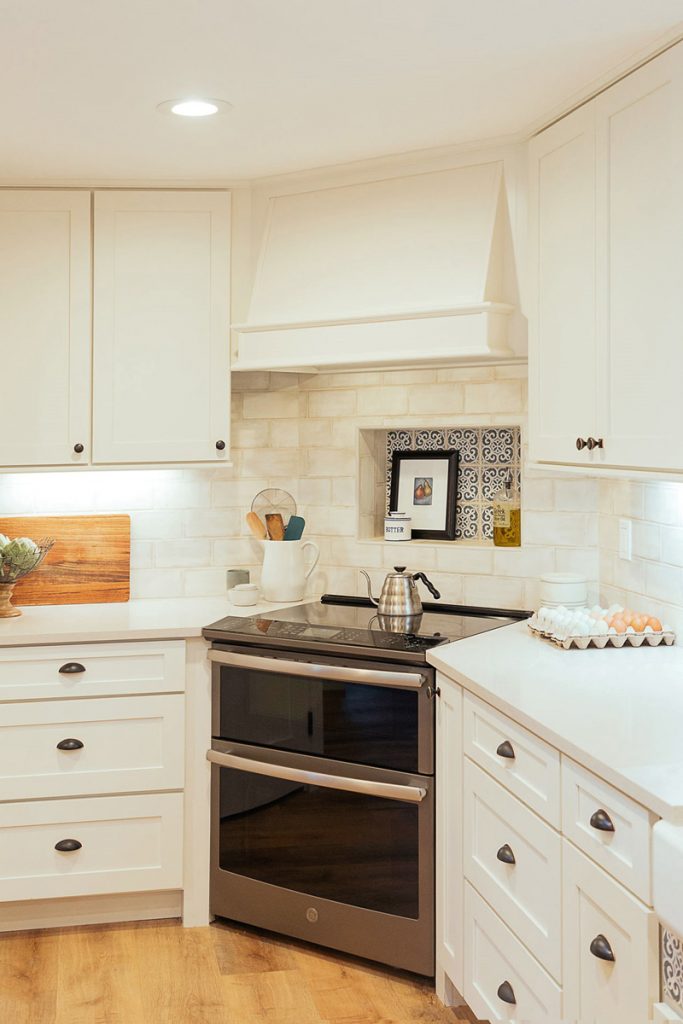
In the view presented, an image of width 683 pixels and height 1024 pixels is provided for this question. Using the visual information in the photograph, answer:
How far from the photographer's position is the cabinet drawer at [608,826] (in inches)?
63.7

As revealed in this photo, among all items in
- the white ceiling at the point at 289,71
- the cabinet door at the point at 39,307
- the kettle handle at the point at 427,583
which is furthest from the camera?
the cabinet door at the point at 39,307

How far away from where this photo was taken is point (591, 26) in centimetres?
215

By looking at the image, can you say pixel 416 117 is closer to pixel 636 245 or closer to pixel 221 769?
pixel 636 245

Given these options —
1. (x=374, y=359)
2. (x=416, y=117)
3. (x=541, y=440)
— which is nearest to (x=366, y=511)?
(x=374, y=359)

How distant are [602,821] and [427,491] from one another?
1.96 meters

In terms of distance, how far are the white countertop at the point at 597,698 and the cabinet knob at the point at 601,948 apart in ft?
0.99

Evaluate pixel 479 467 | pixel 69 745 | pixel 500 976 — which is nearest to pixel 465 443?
pixel 479 467

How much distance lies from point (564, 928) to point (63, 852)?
69.0 inches

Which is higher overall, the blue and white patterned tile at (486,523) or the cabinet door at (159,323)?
the cabinet door at (159,323)

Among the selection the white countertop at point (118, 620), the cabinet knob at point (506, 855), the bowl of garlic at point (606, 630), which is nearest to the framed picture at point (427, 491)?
the white countertop at point (118, 620)

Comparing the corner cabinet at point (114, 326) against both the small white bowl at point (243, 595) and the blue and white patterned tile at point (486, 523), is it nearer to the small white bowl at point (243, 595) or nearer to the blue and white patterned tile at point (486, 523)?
the small white bowl at point (243, 595)

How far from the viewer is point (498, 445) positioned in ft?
11.4

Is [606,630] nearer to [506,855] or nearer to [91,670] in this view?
[506,855]

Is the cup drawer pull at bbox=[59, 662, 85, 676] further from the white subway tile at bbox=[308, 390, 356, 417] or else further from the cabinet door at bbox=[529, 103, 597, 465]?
the cabinet door at bbox=[529, 103, 597, 465]
